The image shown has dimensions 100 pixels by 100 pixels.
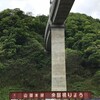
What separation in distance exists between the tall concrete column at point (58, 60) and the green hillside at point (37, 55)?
21.9 ft

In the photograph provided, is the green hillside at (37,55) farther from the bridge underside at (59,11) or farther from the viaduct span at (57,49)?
the bridge underside at (59,11)

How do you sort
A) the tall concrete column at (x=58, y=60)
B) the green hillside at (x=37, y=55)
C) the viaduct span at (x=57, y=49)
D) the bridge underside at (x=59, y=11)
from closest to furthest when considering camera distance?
the bridge underside at (x=59, y=11) → the viaduct span at (x=57, y=49) → the tall concrete column at (x=58, y=60) → the green hillside at (x=37, y=55)

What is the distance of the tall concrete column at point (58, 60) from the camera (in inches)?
1389

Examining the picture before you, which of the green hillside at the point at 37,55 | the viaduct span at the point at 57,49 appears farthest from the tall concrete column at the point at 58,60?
the green hillside at the point at 37,55

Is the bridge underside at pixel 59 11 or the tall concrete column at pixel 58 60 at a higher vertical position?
the bridge underside at pixel 59 11

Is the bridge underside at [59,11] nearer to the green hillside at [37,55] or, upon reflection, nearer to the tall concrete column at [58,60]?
the tall concrete column at [58,60]

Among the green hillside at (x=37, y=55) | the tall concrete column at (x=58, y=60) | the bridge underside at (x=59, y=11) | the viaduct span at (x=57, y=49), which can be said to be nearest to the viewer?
the bridge underside at (x=59, y=11)

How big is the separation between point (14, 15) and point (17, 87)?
15.8 metres

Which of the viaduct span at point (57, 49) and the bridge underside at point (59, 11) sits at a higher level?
the bridge underside at point (59, 11)

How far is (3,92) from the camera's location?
134 feet

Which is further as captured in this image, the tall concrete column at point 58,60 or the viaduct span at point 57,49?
the tall concrete column at point 58,60

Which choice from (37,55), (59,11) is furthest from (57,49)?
(37,55)

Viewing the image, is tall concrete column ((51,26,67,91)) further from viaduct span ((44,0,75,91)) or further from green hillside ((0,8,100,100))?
green hillside ((0,8,100,100))

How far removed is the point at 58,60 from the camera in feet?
117
